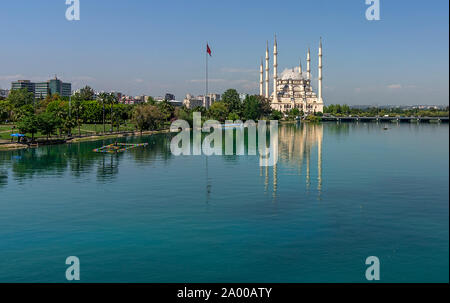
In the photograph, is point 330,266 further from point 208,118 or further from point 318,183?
point 208,118

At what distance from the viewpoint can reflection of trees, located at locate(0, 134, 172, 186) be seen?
63666 millimetres

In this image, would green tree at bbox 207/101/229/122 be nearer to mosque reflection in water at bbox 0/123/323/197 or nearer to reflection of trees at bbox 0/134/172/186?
reflection of trees at bbox 0/134/172/186

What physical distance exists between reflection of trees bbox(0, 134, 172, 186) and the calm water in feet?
2.28

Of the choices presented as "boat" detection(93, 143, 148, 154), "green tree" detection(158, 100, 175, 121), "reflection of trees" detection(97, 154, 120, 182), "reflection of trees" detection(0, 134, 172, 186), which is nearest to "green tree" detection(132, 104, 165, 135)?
"green tree" detection(158, 100, 175, 121)

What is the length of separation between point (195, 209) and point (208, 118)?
149 metres

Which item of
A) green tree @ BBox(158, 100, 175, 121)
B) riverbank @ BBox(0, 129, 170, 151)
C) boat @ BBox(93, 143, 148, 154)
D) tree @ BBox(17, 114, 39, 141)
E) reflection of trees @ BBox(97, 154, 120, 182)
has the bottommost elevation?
reflection of trees @ BBox(97, 154, 120, 182)

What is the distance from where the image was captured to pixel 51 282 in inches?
1008

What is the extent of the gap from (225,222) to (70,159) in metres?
48.1

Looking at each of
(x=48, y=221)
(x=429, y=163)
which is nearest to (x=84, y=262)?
(x=48, y=221)

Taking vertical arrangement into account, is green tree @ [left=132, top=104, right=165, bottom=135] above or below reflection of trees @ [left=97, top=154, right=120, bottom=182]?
above

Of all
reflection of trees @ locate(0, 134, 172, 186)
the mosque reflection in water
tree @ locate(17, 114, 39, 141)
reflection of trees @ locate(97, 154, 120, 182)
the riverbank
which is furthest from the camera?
tree @ locate(17, 114, 39, 141)

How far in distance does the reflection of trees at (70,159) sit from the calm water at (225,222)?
70cm

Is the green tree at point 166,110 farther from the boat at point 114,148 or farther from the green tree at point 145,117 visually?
the boat at point 114,148

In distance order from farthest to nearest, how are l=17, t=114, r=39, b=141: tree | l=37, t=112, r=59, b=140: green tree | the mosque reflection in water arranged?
l=37, t=112, r=59, b=140: green tree
l=17, t=114, r=39, b=141: tree
the mosque reflection in water
